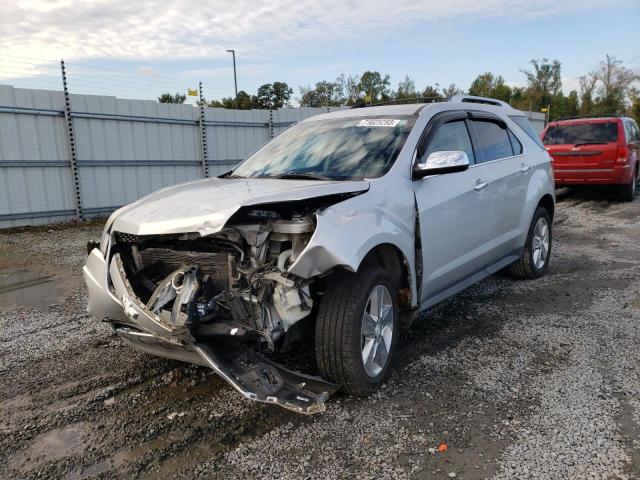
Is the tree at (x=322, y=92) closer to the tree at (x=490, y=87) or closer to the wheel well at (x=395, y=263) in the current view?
the tree at (x=490, y=87)

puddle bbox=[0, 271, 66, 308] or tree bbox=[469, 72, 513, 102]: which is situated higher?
tree bbox=[469, 72, 513, 102]

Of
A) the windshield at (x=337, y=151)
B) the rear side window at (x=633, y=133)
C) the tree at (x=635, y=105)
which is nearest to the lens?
the windshield at (x=337, y=151)

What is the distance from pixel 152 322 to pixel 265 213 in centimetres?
85

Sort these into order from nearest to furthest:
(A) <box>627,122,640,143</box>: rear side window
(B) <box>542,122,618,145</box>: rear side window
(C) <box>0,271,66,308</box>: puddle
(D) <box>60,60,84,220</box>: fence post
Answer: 1. (C) <box>0,271,66,308</box>: puddle
2. (D) <box>60,60,84,220</box>: fence post
3. (B) <box>542,122,618,145</box>: rear side window
4. (A) <box>627,122,640,143</box>: rear side window

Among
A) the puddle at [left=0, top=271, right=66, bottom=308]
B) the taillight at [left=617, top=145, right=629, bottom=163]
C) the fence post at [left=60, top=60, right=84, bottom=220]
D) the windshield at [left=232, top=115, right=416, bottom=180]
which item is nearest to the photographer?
the windshield at [left=232, top=115, right=416, bottom=180]

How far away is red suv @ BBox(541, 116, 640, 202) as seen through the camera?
1147 centimetres

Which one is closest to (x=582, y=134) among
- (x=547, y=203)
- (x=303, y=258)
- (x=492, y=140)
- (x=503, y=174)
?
(x=547, y=203)

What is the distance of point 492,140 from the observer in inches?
196

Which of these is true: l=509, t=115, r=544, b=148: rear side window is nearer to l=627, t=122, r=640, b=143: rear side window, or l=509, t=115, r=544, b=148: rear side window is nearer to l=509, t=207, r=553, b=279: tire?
l=509, t=207, r=553, b=279: tire

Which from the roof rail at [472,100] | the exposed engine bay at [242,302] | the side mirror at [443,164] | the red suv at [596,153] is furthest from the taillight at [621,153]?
the exposed engine bay at [242,302]

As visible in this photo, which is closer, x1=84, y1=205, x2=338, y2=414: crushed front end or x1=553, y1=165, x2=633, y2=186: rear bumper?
x1=84, y1=205, x2=338, y2=414: crushed front end

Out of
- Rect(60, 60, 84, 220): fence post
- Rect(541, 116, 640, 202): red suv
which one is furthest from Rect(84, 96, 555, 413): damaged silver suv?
Rect(541, 116, 640, 202): red suv

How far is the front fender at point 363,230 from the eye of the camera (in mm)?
2863

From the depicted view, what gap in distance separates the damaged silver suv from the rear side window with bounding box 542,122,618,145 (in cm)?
→ 898
